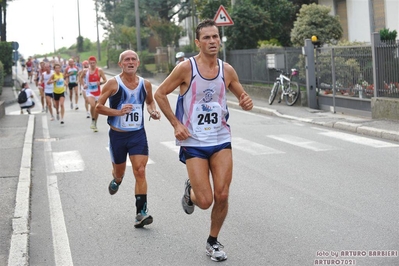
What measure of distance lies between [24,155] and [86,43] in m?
84.3

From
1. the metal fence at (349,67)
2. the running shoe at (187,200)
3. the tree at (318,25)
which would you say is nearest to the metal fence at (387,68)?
the metal fence at (349,67)

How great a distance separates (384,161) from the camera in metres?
11.6

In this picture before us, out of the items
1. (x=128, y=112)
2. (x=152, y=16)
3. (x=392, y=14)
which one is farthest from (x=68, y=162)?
(x=152, y=16)

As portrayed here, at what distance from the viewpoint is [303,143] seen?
14242 mm

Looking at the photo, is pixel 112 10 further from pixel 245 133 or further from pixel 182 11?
pixel 245 133

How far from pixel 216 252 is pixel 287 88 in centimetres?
1671

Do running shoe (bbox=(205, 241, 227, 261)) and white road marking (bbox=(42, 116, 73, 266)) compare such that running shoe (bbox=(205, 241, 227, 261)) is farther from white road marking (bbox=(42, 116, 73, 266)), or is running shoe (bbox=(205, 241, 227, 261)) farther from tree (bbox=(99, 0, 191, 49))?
tree (bbox=(99, 0, 191, 49))

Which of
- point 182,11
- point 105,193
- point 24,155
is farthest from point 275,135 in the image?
point 182,11

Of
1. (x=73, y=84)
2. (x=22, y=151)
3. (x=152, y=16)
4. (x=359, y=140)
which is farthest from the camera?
(x=152, y=16)

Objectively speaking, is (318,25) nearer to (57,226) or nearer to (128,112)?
(128,112)

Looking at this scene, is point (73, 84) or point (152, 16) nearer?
point (73, 84)

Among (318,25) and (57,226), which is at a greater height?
(318,25)

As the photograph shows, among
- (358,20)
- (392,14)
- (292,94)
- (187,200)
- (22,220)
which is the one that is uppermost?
(358,20)

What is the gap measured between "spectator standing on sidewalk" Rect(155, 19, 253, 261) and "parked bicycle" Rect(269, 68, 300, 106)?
1564 cm
